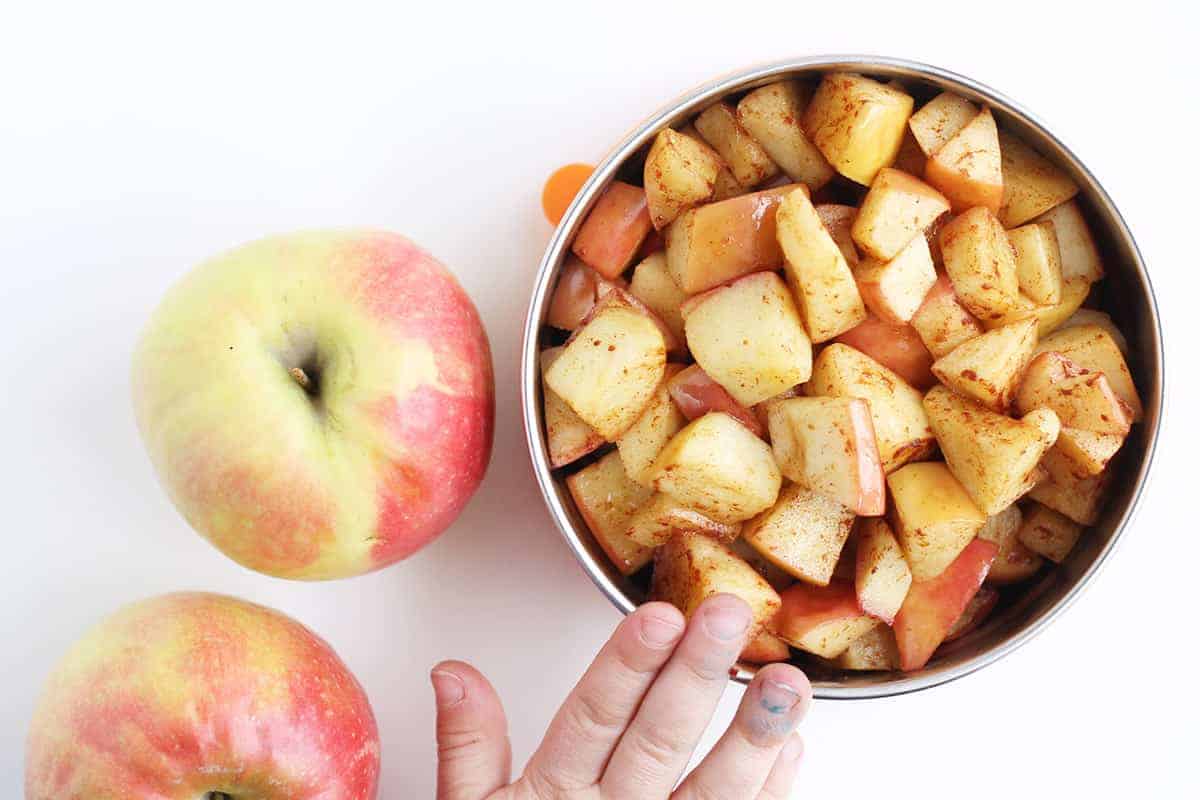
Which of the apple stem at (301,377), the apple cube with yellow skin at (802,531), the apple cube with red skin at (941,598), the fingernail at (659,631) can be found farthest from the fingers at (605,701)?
the apple stem at (301,377)

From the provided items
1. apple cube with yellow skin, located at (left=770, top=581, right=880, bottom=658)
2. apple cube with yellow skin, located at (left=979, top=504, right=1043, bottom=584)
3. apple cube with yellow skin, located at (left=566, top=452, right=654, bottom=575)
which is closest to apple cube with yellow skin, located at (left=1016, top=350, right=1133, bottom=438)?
apple cube with yellow skin, located at (left=979, top=504, right=1043, bottom=584)

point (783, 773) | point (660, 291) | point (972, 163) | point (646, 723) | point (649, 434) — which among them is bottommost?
point (783, 773)

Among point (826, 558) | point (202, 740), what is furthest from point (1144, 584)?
point (202, 740)

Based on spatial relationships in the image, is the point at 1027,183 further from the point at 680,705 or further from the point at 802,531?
the point at 680,705

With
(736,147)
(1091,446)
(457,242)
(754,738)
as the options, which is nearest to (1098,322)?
(1091,446)

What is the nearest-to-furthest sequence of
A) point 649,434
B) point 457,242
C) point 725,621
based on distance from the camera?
point 725,621, point 649,434, point 457,242

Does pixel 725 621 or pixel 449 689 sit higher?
pixel 725 621
